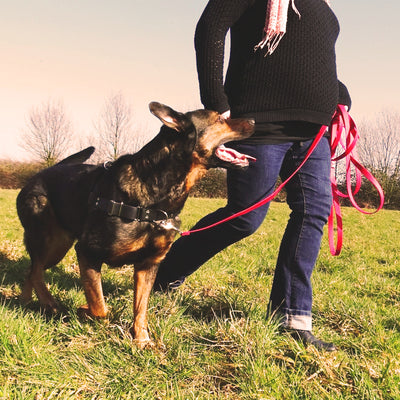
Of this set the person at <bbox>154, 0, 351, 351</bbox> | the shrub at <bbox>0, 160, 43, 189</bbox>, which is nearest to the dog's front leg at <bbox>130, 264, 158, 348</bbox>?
the person at <bbox>154, 0, 351, 351</bbox>

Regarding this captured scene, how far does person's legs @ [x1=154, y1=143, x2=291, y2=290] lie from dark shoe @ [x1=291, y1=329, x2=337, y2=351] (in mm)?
819

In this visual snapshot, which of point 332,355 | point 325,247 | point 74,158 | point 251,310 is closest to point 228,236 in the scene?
point 251,310

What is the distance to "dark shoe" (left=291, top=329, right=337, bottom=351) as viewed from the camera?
109 inches

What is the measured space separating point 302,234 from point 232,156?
31.1 inches

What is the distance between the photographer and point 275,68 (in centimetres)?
291

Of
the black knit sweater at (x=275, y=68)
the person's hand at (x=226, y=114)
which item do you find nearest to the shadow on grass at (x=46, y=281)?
the person's hand at (x=226, y=114)

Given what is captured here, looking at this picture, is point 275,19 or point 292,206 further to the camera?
point 292,206

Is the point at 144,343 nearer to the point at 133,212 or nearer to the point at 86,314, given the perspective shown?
the point at 86,314

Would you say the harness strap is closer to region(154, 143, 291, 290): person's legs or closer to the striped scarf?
region(154, 143, 291, 290): person's legs

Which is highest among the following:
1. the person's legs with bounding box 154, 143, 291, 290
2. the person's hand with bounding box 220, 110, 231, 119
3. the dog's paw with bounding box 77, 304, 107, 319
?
the person's hand with bounding box 220, 110, 231, 119

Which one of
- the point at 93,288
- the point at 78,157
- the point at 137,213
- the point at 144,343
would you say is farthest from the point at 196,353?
the point at 78,157

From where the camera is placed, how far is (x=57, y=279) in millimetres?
4309

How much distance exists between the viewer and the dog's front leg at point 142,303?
2803 mm

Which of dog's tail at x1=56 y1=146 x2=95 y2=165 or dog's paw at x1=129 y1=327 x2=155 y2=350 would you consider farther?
dog's tail at x1=56 y1=146 x2=95 y2=165
